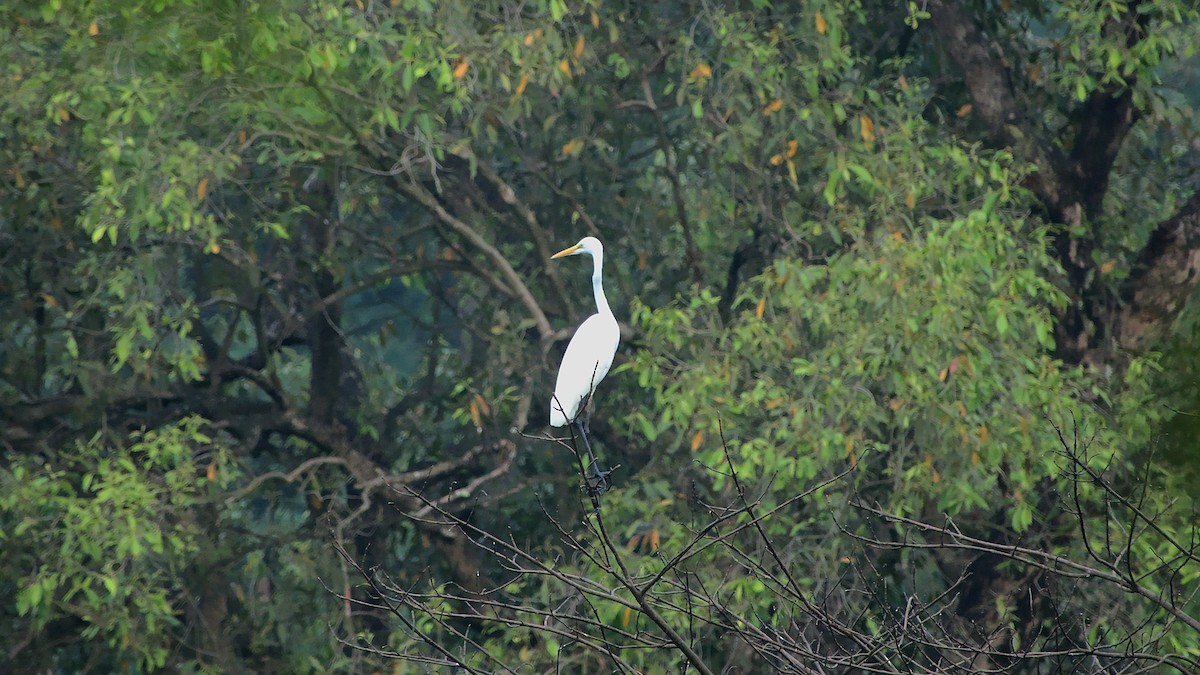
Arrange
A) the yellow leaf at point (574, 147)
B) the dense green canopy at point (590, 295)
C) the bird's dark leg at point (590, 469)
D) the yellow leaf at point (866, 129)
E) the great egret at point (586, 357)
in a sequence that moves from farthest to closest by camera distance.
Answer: the yellow leaf at point (574, 147) → the yellow leaf at point (866, 129) → the dense green canopy at point (590, 295) → the great egret at point (586, 357) → the bird's dark leg at point (590, 469)

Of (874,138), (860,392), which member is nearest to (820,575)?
(860,392)

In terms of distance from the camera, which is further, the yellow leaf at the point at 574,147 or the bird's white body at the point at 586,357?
the yellow leaf at the point at 574,147

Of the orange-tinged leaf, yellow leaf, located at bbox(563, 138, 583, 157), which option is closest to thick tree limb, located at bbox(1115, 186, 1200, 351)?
yellow leaf, located at bbox(563, 138, 583, 157)

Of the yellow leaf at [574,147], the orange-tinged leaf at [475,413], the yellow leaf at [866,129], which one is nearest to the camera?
the yellow leaf at [866,129]

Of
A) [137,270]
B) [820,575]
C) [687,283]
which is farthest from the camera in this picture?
[687,283]

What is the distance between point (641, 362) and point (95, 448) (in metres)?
2.38

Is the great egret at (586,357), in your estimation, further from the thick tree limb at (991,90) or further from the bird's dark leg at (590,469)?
the thick tree limb at (991,90)

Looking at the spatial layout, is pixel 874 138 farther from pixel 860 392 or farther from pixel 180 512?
pixel 180 512

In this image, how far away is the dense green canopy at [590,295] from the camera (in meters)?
5.38

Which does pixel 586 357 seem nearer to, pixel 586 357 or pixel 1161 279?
pixel 586 357

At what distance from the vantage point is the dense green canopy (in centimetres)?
538

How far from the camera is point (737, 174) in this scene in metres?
6.41

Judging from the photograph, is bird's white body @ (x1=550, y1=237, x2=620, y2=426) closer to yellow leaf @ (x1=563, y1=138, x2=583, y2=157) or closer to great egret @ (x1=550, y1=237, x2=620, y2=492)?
great egret @ (x1=550, y1=237, x2=620, y2=492)

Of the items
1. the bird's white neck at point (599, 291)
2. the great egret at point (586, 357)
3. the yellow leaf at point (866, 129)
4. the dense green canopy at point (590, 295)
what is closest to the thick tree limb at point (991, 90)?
the dense green canopy at point (590, 295)
